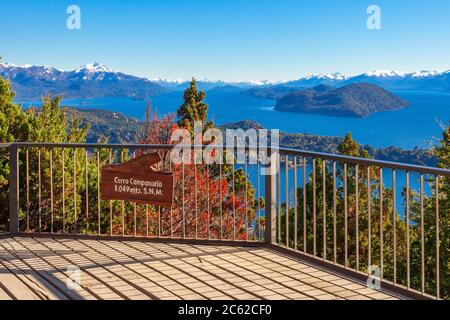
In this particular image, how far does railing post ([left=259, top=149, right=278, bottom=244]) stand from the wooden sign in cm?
96

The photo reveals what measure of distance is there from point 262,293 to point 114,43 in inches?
3396

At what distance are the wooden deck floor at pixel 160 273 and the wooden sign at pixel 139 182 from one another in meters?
0.46

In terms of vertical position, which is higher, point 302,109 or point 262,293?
point 302,109

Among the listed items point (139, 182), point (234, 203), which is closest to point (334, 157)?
point (234, 203)

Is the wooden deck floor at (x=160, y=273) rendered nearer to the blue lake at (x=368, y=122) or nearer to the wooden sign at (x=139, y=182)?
the wooden sign at (x=139, y=182)

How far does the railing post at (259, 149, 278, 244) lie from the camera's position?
562 centimetres

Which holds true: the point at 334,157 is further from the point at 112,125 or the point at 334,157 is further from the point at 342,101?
the point at 342,101

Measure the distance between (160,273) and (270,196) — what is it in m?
1.41

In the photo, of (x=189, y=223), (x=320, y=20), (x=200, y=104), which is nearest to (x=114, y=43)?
(x=320, y=20)

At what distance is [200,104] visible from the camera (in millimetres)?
36781

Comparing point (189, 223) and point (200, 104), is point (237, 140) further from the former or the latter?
point (200, 104)

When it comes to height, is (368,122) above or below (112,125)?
above

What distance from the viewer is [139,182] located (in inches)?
238
